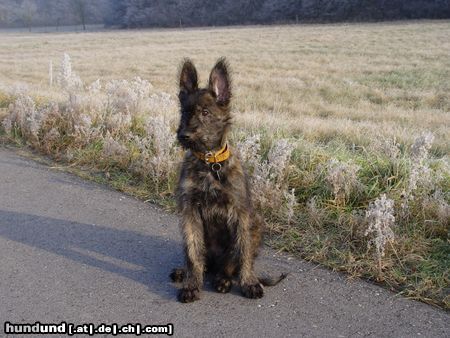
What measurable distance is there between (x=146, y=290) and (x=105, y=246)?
1007 mm

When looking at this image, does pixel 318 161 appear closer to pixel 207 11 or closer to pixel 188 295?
pixel 188 295

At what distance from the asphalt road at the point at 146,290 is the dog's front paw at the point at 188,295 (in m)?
0.04

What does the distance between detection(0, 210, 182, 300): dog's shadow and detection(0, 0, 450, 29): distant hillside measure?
5611cm

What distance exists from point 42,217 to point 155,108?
3.62 m

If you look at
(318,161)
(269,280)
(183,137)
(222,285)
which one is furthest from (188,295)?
(318,161)

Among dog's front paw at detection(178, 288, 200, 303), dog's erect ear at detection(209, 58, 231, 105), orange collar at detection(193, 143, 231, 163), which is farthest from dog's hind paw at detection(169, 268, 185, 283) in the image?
dog's erect ear at detection(209, 58, 231, 105)

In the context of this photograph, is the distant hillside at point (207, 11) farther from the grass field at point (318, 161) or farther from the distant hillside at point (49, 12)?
the grass field at point (318, 161)

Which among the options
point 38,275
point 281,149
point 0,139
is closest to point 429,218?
point 281,149

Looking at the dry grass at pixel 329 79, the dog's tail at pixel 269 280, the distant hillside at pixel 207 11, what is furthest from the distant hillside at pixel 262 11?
the dog's tail at pixel 269 280

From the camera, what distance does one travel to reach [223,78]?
4195 millimetres

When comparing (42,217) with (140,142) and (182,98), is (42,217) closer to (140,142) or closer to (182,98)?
(140,142)

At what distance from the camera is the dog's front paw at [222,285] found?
165 inches

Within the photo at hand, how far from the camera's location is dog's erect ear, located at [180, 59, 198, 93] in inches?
165

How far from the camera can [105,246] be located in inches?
198
